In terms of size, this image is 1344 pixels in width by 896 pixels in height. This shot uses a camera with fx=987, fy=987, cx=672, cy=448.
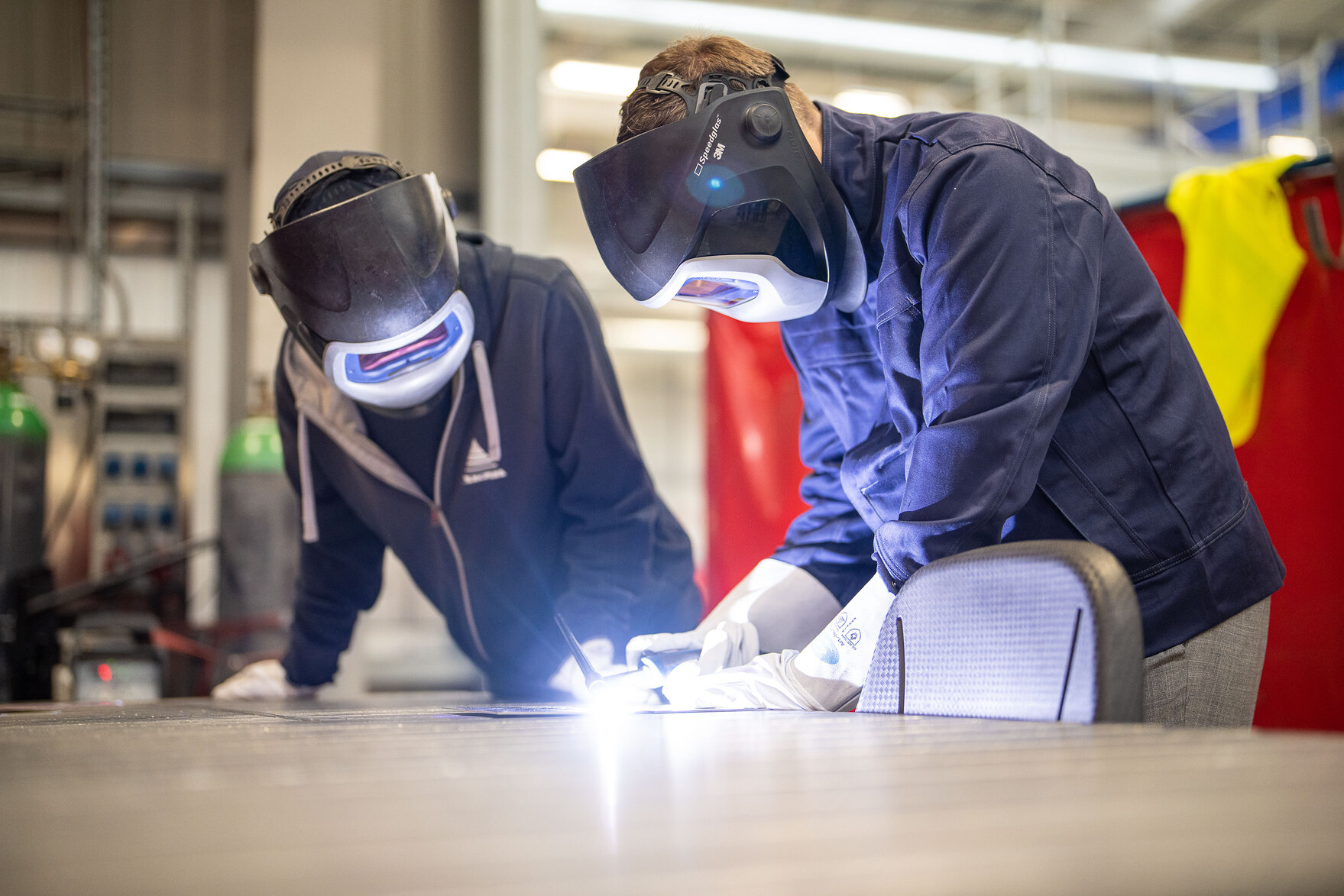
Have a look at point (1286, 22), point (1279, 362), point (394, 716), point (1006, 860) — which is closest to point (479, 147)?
point (1279, 362)

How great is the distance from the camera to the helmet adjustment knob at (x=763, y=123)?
1.22 m

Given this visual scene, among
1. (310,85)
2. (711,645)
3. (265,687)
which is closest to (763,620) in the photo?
(711,645)

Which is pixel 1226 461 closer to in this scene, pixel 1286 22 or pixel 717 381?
pixel 717 381

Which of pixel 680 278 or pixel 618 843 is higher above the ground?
pixel 680 278

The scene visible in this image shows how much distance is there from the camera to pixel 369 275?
148cm

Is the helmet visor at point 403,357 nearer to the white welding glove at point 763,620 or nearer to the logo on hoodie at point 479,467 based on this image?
the logo on hoodie at point 479,467

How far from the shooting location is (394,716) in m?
1.03

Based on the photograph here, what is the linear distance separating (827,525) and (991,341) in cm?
59

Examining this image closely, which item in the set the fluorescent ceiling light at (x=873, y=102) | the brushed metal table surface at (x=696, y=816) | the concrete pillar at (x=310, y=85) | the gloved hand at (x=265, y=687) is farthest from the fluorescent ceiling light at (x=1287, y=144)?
the brushed metal table surface at (x=696, y=816)

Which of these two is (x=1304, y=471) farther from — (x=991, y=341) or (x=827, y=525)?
(x=991, y=341)

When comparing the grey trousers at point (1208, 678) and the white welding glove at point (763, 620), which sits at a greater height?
the grey trousers at point (1208, 678)

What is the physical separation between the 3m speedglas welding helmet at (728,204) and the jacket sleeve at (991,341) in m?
0.20

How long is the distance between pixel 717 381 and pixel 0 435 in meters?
2.80

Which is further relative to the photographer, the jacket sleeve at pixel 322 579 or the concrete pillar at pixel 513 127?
the concrete pillar at pixel 513 127
